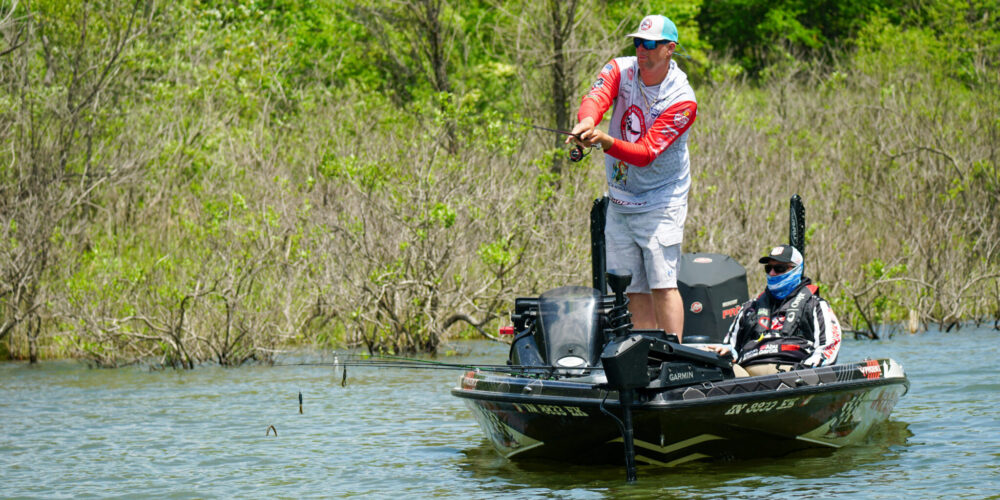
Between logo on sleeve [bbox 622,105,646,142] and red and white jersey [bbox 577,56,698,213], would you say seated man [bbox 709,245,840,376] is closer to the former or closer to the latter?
red and white jersey [bbox 577,56,698,213]

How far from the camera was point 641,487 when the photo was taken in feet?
25.3

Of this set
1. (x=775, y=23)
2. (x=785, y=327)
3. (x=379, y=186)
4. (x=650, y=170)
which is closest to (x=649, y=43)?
(x=650, y=170)

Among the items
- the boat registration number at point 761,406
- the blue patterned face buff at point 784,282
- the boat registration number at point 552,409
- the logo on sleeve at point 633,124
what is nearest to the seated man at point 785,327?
the blue patterned face buff at point 784,282

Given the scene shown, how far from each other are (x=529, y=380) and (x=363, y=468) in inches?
58.0

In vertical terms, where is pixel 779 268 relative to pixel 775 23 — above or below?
below

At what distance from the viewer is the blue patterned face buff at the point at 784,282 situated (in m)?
8.91

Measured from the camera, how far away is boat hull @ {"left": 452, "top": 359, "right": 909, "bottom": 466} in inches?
301

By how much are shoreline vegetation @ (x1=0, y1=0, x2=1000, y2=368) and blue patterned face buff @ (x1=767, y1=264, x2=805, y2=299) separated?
590 centimetres

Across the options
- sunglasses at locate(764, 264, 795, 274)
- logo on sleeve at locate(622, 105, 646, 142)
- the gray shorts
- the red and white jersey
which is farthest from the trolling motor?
sunglasses at locate(764, 264, 795, 274)

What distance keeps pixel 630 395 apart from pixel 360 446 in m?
2.97

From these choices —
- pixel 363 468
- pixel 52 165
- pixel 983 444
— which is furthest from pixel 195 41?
pixel 983 444

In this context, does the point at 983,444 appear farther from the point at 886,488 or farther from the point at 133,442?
the point at 133,442

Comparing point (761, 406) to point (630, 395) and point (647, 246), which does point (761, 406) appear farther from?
point (647, 246)

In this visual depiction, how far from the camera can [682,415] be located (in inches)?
300
